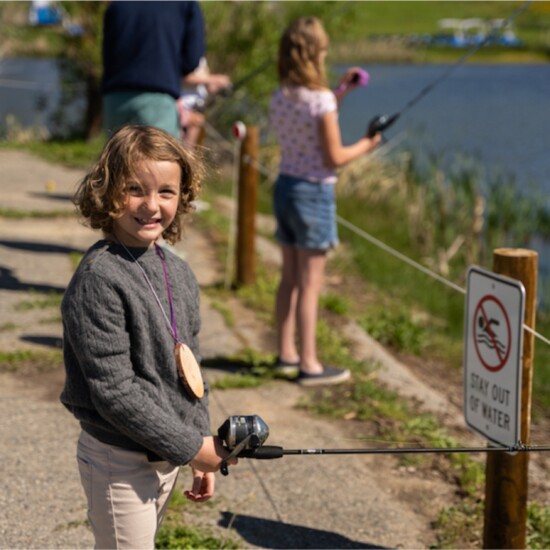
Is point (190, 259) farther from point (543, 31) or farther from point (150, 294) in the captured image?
point (543, 31)

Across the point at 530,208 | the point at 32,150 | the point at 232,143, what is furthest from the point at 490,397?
the point at 232,143

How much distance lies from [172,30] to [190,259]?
2.27 m

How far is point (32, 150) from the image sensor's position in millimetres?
12766

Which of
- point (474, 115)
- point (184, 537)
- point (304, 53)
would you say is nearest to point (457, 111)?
point (474, 115)

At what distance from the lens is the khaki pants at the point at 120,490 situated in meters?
2.57

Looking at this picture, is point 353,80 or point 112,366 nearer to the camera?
point 112,366

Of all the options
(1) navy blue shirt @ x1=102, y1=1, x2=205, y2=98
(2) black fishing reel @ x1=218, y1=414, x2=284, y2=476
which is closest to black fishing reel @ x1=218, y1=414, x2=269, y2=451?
(2) black fishing reel @ x1=218, y1=414, x2=284, y2=476

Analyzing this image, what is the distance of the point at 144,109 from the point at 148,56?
277 millimetres

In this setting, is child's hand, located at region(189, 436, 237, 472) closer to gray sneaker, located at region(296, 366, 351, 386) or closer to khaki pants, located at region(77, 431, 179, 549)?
khaki pants, located at region(77, 431, 179, 549)

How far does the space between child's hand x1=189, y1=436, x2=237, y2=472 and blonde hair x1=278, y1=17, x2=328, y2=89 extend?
2.72 meters

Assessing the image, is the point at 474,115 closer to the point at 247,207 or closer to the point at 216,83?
the point at 247,207

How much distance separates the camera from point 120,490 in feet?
8.44

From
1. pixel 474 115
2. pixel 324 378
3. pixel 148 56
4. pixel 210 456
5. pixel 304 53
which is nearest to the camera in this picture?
pixel 210 456

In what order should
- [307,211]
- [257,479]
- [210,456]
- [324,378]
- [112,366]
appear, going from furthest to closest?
1. [324,378]
2. [307,211]
3. [257,479]
4. [210,456]
5. [112,366]
